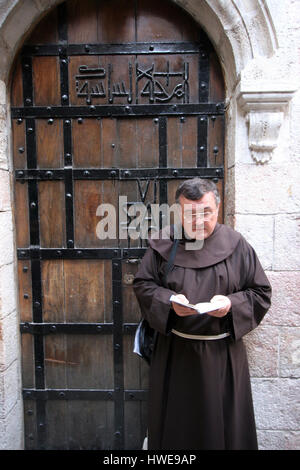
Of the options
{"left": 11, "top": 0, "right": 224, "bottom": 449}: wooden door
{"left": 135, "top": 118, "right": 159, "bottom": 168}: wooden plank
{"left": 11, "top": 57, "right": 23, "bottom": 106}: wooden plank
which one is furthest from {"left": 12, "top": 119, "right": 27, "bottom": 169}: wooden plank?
{"left": 135, "top": 118, "right": 159, "bottom": 168}: wooden plank

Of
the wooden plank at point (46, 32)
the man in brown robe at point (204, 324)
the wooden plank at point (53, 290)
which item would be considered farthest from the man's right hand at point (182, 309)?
the wooden plank at point (46, 32)

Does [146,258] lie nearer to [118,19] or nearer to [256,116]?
[256,116]

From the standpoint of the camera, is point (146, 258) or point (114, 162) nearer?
point (146, 258)

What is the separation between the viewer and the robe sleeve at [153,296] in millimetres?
1453

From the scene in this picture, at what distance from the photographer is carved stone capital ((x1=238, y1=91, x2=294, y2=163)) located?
160 centimetres

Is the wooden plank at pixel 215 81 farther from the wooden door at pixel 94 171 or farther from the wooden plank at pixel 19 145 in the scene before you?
the wooden plank at pixel 19 145

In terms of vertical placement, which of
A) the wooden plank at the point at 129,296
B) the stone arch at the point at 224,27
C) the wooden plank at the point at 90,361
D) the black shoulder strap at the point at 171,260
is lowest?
the wooden plank at the point at 90,361

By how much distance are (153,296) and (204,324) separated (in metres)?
0.27

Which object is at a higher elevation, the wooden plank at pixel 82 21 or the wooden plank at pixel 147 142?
the wooden plank at pixel 82 21

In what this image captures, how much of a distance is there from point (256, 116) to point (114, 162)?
85 centimetres

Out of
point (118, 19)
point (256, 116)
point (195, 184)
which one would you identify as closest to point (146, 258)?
point (195, 184)

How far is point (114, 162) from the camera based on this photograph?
6.36 feet

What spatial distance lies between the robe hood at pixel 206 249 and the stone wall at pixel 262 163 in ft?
0.86

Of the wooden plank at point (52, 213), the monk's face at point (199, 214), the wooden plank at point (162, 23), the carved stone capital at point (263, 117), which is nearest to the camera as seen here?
the monk's face at point (199, 214)
